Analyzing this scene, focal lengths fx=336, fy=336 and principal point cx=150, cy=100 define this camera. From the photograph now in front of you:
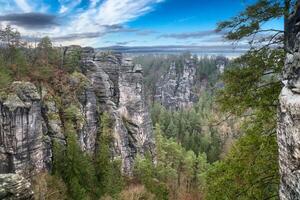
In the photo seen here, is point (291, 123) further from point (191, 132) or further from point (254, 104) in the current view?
point (191, 132)

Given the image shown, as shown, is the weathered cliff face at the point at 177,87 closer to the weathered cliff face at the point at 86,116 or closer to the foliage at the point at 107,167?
the weathered cliff face at the point at 86,116

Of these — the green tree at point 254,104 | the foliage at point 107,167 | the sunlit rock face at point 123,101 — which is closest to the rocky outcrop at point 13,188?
the green tree at point 254,104

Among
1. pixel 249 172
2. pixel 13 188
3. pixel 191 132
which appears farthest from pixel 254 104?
pixel 191 132

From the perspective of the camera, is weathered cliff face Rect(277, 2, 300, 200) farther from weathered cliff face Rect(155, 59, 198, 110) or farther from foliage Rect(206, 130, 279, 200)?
weathered cliff face Rect(155, 59, 198, 110)

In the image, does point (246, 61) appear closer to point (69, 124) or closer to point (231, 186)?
point (231, 186)

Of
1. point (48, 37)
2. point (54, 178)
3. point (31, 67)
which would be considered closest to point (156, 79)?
point (48, 37)
